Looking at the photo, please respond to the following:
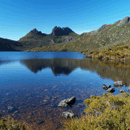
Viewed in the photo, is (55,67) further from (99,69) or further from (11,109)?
(11,109)

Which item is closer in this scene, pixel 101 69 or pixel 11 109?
pixel 11 109

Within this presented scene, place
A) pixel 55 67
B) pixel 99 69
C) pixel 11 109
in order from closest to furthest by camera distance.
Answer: pixel 11 109
pixel 99 69
pixel 55 67

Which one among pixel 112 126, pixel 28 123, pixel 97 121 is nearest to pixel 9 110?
pixel 28 123

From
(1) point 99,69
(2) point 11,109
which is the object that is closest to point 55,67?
(1) point 99,69

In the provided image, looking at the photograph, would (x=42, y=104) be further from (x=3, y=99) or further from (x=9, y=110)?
(x=3, y=99)

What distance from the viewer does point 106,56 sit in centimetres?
9644

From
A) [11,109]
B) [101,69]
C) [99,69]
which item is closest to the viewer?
[11,109]

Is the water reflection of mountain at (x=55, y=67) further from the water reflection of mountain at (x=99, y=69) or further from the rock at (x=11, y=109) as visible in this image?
the rock at (x=11, y=109)

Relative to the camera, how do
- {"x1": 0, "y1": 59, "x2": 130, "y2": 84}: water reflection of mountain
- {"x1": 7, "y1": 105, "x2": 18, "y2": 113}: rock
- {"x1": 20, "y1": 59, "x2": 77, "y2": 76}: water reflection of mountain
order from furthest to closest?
{"x1": 20, "y1": 59, "x2": 77, "y2": 76}: water reflection of mountain → {"x1": 0, "y1": 59, "x2": 130, "y2": 84}: water reflection of mountain → {"x1": 7, "y1": 105, "x2": 18, "y2": 113}: rock

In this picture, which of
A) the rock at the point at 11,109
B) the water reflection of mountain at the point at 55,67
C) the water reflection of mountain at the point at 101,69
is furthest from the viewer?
the water reflection of mountain at the point at 55,67

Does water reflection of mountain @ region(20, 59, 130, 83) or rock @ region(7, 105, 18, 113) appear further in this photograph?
water reflection of mountain @ region(20, 59, 130, 83)

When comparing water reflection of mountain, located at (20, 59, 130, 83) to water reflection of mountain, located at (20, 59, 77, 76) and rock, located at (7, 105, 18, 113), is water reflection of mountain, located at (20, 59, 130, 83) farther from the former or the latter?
rock, located at (7, 105, 18, 113)

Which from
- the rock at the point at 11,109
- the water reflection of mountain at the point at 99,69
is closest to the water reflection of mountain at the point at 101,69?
the water reflection of mountain at the point at 99,69

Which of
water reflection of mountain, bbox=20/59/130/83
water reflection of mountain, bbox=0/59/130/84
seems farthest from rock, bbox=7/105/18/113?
water reflection of mountain, bbox=20/59/130/83
